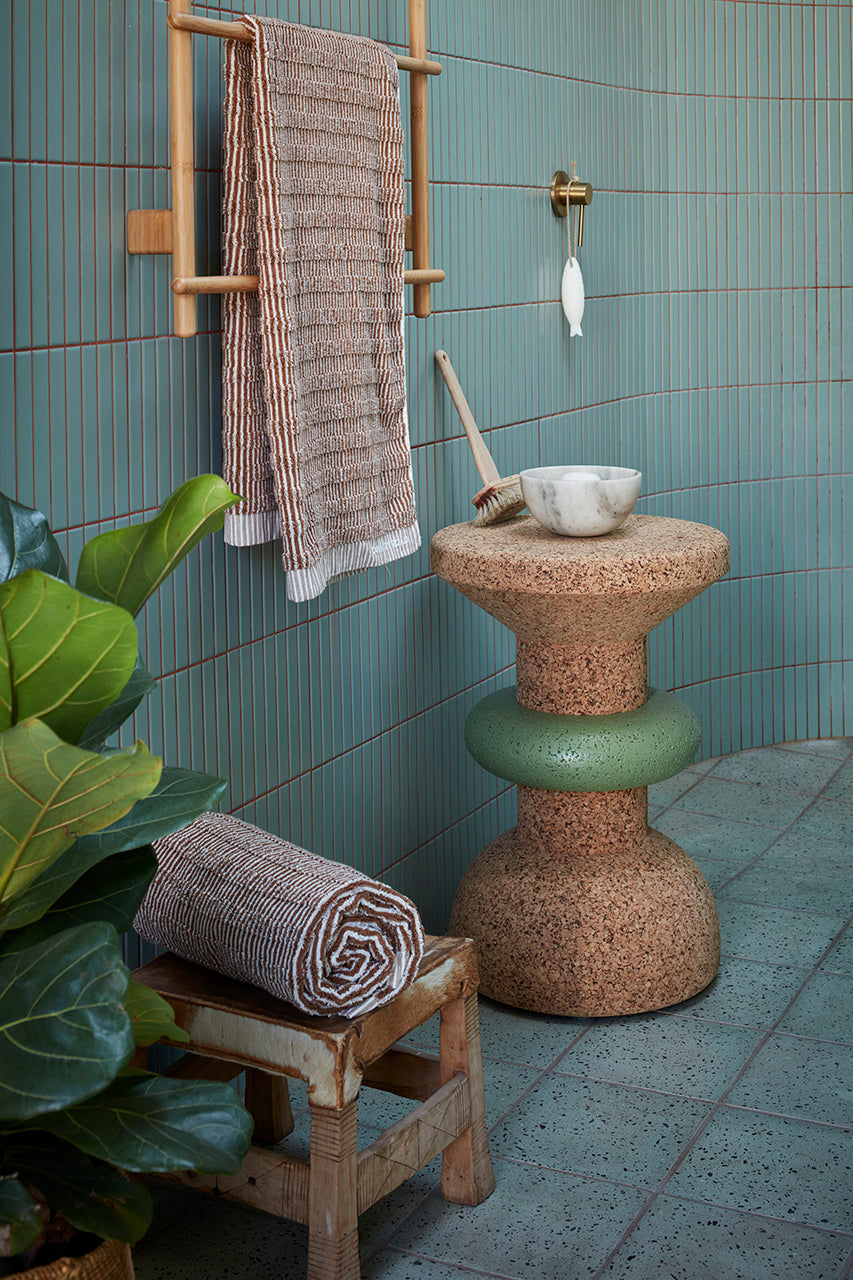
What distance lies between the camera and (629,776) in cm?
215

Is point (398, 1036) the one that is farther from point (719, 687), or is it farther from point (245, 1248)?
point (719, 687)

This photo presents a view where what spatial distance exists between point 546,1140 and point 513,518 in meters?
1.03

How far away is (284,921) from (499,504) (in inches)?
39.6

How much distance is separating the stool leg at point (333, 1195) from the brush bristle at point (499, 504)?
1093 millimetres

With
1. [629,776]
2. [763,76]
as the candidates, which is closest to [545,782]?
[629,776]

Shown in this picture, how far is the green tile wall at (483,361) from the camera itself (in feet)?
5.31

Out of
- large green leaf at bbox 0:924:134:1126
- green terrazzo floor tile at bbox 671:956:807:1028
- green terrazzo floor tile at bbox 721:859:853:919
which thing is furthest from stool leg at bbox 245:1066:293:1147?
green terrazzo floor tile at bbox 721:859:853:919

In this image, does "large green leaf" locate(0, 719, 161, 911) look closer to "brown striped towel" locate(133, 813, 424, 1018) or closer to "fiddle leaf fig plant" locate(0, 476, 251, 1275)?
"fiddle leaf fig plant" locate(0, 476, 251, 1275)

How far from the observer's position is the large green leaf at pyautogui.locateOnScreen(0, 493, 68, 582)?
1102mm

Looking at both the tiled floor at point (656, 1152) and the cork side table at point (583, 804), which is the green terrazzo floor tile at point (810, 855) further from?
the cork side table at point (583, 804)

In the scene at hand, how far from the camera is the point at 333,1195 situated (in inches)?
58.2

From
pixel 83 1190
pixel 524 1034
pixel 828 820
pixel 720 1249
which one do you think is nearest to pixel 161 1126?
pixel 83 1190

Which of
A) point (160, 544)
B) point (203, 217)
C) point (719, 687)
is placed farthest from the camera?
point (719, 687)

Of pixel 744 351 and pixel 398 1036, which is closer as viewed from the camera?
pixel 398 1036
